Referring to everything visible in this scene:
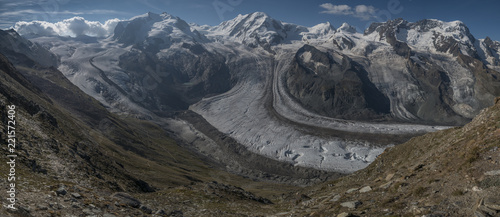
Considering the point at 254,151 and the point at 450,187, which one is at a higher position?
the point at 450,187

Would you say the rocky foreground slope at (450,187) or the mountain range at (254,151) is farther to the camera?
the mountain range at (254,151)

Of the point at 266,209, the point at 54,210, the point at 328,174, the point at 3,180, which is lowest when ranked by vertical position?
the point at 328,174

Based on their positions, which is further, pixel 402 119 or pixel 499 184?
pixel 402 119

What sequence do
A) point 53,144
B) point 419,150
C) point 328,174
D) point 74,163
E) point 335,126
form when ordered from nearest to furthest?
point 419,150 < point 74,163 < point 53,144 < point 328,174 < point 335,126

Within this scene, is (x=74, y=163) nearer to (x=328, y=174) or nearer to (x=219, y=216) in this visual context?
(x=219, y=216)

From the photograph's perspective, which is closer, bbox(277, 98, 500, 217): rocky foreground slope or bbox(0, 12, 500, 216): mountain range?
bbox(277, 98, 500, 217): rocky foreground slope

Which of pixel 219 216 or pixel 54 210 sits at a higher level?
pixel 54 210

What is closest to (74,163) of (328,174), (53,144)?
(53,144)

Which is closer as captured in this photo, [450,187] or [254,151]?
[450,187]

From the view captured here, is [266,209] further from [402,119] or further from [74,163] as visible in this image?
[402,119]

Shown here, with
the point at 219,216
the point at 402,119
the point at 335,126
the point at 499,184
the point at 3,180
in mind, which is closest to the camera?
the point at 499,184
